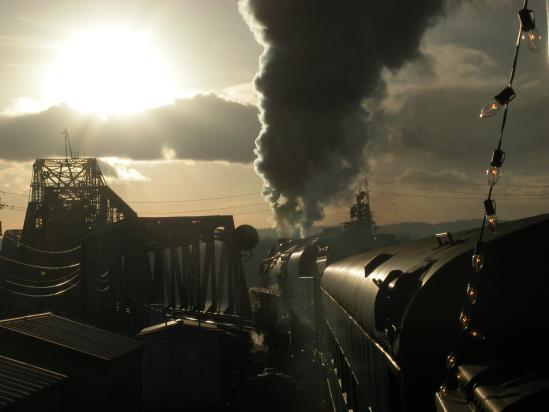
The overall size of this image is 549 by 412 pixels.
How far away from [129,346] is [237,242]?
60.5 ft

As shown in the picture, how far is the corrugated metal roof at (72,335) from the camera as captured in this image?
16953 mm

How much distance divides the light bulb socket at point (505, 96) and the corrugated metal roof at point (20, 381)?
30.2ft

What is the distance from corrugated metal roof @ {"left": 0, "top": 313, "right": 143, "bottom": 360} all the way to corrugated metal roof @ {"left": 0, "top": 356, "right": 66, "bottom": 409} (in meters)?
3.59

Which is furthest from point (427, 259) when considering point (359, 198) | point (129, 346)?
point (359, 198)

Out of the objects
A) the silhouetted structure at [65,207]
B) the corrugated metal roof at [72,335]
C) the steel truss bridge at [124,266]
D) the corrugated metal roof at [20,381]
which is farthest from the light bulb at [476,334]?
the silhouetted structure at [65,207]

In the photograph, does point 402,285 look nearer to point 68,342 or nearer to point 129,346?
point 68,342

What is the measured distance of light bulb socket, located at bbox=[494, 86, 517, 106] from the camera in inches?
181

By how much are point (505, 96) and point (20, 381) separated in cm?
1054

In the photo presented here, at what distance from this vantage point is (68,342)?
17359 mm

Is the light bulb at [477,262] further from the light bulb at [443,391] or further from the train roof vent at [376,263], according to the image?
the train roof vent at [376,263]

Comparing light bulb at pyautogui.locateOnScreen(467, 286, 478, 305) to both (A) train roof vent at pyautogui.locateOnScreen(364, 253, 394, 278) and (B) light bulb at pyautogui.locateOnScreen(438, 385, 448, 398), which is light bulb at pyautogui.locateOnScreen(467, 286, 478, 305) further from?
(A) train roof vent at pyautogui.locateOnScreen(364, 253, 394, 278)

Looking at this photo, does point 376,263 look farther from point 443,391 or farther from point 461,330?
point 443,391

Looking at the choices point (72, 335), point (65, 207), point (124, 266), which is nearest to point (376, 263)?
point (72, 335)

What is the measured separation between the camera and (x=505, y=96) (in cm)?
461
